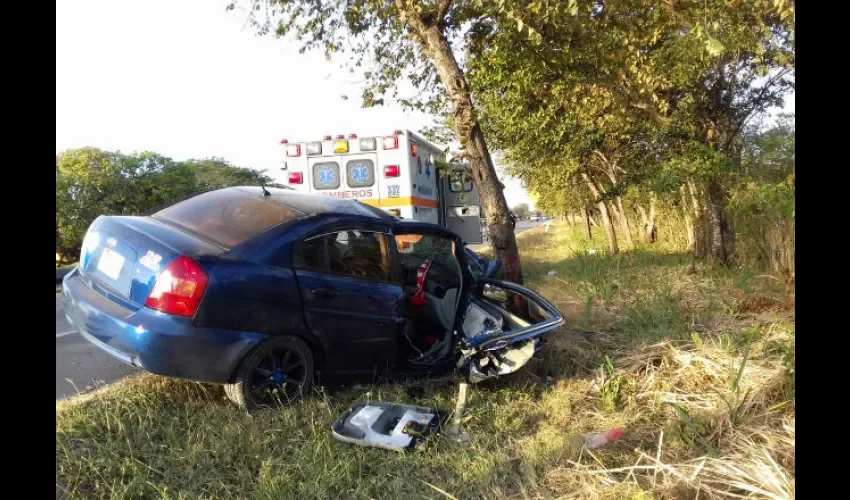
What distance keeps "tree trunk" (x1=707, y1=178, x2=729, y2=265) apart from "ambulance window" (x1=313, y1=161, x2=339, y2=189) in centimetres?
642

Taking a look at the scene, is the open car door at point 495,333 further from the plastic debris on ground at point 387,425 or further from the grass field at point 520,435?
the plastic debris on ground at point 387,425

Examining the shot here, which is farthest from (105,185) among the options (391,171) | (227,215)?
(227,215)

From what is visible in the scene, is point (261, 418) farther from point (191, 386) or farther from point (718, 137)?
point (718, 137)

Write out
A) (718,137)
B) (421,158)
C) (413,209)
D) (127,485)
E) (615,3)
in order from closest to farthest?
(127,485) < (615,3) < (718,137) < (413,209) < (421,158)

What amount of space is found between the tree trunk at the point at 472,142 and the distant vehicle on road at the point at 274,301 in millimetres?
1202

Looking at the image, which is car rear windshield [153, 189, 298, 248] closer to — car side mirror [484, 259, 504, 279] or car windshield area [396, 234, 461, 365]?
car windshield area [396, 234, 461, 365]

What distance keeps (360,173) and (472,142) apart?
4242mm

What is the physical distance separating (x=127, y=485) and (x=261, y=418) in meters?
0.78

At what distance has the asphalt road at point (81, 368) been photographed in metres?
4.14

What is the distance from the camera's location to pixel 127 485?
2416 millimetres

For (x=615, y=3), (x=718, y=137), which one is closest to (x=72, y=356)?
(x=615, y=3)

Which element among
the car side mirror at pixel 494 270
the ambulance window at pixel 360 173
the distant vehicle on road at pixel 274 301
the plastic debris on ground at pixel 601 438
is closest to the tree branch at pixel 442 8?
the distant vehicle on road at pixel 274 301

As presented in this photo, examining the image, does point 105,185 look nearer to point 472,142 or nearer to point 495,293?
point 472,142

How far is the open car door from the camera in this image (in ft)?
12.0
